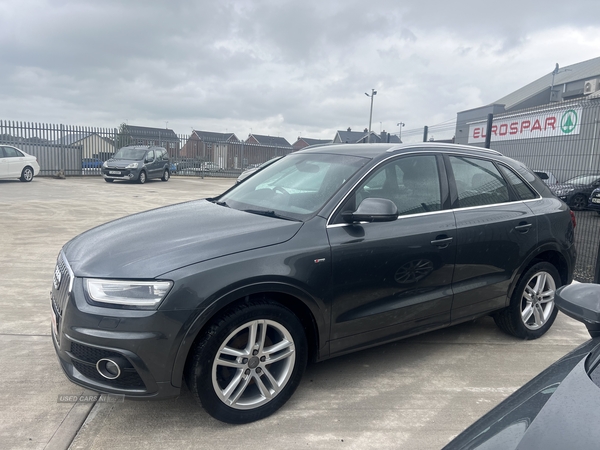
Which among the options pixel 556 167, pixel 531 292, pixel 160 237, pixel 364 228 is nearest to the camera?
pixel 160 237

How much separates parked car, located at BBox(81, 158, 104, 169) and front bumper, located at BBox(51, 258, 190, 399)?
23249 mm

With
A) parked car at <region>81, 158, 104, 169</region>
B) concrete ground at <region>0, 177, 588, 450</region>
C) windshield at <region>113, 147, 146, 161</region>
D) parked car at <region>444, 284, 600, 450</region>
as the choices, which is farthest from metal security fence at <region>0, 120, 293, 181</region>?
→ parked car at <region>444, 284, 600, 450</region>

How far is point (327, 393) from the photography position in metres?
3.25

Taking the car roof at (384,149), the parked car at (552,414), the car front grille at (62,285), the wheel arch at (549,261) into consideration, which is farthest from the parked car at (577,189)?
the car front grille at (62,285)

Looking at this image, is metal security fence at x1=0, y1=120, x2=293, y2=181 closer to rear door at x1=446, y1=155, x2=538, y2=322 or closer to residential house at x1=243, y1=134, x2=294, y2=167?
residential house at x1=243, y1=134, x2=294, y2=167

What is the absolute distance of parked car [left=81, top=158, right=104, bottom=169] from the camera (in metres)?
23.5

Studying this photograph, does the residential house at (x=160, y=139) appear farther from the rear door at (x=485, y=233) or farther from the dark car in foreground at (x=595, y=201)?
the rear door at (x=485, y=233)

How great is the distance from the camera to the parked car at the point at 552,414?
1.23 m

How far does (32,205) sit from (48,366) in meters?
9.83

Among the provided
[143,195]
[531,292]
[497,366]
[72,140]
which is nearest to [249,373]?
[497,366]

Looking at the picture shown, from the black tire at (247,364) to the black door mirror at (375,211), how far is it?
769mm

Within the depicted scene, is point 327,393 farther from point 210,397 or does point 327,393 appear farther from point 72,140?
point 72,140

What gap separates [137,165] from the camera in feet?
68.1

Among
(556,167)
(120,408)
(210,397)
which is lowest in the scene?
(120,408)
